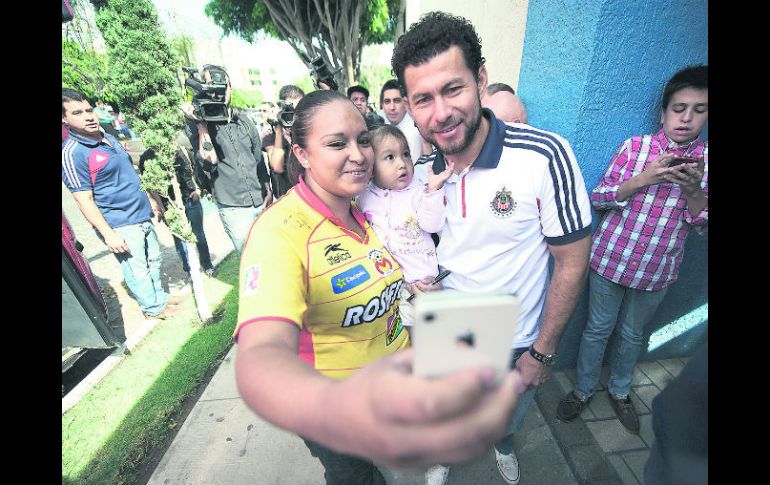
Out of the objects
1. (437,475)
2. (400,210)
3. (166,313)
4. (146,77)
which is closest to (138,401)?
(166,313)

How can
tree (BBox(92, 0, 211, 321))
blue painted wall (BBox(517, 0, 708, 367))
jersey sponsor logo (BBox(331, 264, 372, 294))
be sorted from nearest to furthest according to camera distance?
jersey sponsor logo (BBox(331, 264, 372, 294)) → blue painted wall (BBox(517, 0, 708, 367)) → tree (BBox(92, 0, 211, 321))

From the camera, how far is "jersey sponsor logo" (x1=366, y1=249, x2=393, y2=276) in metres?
1.44

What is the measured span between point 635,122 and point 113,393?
458cm

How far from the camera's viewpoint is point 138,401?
113 inches

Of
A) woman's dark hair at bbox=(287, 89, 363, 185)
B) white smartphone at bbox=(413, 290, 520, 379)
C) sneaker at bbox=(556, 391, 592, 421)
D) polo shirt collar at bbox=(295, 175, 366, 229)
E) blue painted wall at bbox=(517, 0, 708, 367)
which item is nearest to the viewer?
white smartphone at bbox=(413, 290, 520, 379)

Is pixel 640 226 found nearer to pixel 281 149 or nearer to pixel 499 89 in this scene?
pixel 499 89

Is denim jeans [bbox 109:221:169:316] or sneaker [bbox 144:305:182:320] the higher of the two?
denim jeans [bbox 109:221:169:316]

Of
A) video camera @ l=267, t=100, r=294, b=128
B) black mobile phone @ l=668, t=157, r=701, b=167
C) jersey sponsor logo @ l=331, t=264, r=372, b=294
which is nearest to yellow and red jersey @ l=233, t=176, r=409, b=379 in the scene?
jersey sponsor logo @ l=331, t=264, r=372, b=294

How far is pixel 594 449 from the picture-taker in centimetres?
227

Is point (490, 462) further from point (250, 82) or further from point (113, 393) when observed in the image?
point (250, 82)

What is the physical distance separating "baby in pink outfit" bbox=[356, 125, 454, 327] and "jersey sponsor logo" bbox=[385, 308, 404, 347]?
0.22m

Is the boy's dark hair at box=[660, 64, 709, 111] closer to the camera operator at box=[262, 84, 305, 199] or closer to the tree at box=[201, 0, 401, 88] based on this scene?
the camera operator at box=[262, 84, 305, 199]

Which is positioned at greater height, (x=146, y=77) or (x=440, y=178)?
(x=146, y=77)

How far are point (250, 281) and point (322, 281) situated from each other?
27 cm
